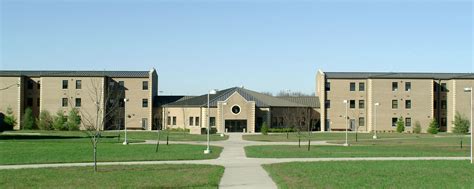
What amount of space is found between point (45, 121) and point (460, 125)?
190 feet

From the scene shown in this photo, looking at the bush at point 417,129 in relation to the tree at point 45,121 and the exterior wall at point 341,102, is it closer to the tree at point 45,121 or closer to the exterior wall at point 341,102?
the exterior wall at point 341,102

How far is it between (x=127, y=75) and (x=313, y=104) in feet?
95.7

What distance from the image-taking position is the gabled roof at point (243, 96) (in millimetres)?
Answer: 86688

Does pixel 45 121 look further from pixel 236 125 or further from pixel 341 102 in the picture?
pixel 341 102

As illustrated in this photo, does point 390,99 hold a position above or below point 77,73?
below

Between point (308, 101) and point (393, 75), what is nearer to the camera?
point (393, 75)

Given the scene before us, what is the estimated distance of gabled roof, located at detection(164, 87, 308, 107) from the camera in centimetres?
8669

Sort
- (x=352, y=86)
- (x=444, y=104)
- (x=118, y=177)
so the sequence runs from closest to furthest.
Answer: (x=118, y=177)
(x=444, y=104)
(x=352, y=86)

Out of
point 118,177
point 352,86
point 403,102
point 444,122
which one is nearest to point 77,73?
point 352,86

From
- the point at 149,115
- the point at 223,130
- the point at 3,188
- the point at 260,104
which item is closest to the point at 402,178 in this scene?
the point at 3,188

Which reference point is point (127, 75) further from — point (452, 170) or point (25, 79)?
point (452, 170)

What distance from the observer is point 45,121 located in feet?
272

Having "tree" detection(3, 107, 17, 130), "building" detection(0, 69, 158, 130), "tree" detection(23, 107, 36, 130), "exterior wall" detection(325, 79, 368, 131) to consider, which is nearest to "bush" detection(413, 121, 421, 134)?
"exterior wall" detection(325, 79, 368, 131)

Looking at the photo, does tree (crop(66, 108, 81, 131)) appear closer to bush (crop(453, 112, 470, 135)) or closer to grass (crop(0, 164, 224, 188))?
bush (crop(453, 112, 470, 135))
